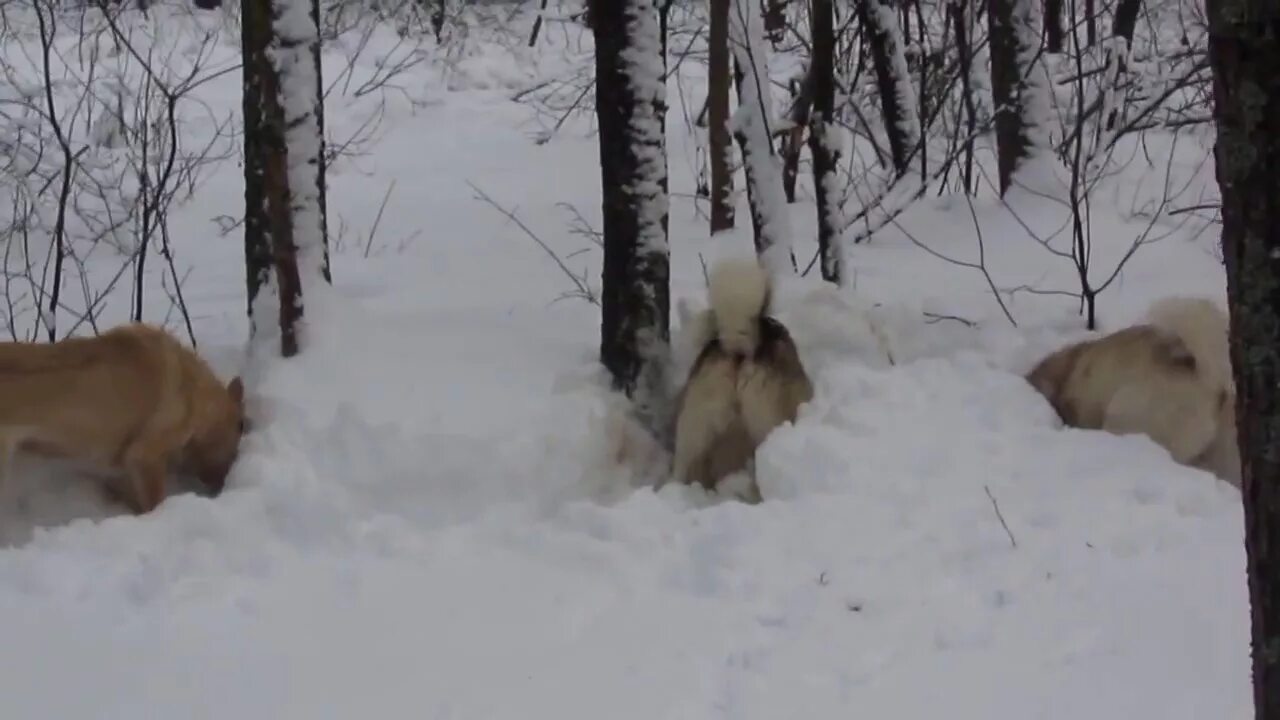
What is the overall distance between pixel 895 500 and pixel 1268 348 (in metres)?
2.49

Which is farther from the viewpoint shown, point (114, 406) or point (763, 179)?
point (763, 179)

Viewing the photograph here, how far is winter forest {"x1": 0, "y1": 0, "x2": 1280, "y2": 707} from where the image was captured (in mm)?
3070

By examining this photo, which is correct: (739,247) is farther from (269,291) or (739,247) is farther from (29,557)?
(29,557)

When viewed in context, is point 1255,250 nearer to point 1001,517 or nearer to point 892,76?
point 1001,517

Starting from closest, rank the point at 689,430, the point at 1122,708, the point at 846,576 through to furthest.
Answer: the point at 1122,708 < the point at 846,576 < the point at 689,430

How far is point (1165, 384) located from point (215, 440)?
340 centimetres

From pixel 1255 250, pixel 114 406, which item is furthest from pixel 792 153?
pixel 1255 250

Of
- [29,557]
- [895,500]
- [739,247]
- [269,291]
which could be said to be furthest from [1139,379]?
[29,557]

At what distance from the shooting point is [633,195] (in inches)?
192

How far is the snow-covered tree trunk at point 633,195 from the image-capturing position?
4.72 m

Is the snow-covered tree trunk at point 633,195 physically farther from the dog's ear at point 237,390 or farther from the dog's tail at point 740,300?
the dog's ear at point 237,390

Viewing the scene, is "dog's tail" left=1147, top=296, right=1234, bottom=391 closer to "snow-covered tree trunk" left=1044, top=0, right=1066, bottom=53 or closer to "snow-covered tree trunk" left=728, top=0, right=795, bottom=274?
"snow-covered tree trunk" left=728, top=0, right=795, bottom=274

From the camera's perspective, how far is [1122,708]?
9.42ft

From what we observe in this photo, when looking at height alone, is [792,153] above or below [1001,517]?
above
